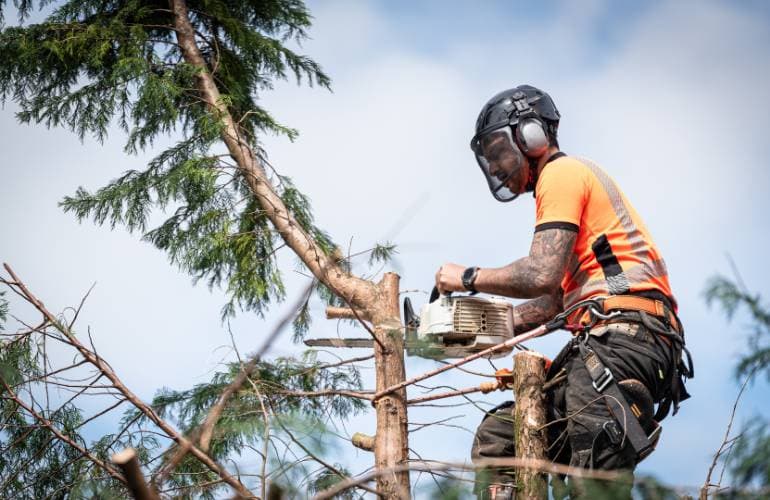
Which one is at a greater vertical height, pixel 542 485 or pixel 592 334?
pixel 592 334

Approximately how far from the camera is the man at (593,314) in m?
3.89

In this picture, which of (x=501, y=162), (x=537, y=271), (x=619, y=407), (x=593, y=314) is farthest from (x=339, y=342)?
(x=619, y=407)

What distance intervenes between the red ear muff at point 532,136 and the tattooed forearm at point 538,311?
77 centimetres

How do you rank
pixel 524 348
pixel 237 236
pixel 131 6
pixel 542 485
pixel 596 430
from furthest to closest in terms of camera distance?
pixel 131 6 → pixel 237 236 → pixel 524 348 → pixel 542 485 → pixel 596 430

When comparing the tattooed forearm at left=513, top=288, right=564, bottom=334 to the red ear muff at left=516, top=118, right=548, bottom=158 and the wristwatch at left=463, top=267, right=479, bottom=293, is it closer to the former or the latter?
the wristwatch at left=463, top=267, right=479, bottom=293

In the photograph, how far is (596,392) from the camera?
3916 millimetres

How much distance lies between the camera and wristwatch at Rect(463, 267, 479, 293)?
4.35 m

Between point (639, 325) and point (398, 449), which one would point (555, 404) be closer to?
point (639, 325)

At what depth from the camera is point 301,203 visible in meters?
7.01

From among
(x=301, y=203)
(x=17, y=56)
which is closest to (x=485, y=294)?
(x=301, y=203)

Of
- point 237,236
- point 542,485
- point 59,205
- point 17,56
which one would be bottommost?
point 542,485

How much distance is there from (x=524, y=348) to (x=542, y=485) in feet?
2.27

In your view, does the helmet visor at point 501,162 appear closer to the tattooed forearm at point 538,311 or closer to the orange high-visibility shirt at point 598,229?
the orange high-visibility shirt at point 598,229

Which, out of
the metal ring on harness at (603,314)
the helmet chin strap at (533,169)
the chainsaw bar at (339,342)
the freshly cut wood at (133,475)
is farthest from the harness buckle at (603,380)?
the freshly cut wood at (133,475)
